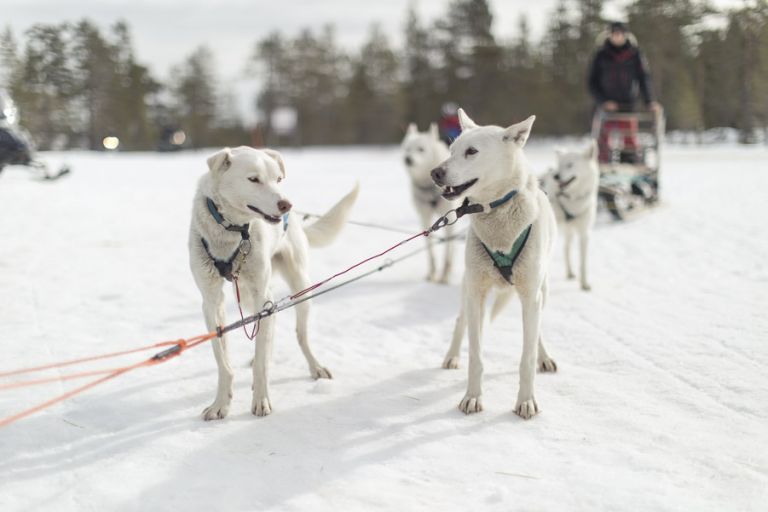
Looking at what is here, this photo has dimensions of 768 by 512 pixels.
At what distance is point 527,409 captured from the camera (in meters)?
2.90

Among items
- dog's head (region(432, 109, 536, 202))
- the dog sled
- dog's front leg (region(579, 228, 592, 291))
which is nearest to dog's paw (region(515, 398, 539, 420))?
dog's head (region(432, 109, 536, 202))

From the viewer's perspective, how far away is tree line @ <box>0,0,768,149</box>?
42.3ft

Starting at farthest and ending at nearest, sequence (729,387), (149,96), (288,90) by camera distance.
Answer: (288,90), (149,96), (729,387)

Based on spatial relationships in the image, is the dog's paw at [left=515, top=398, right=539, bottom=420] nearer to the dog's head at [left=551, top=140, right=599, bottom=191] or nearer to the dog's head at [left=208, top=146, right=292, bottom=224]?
the dog's head at [left=208, top=146, right=292, bottom=224]

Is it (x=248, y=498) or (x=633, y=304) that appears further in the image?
(x=633, y=304)

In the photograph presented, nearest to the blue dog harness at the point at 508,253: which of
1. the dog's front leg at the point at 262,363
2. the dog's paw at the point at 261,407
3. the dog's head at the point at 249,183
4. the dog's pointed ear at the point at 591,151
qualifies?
the dog's head at the point at 249,183

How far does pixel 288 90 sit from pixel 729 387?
153 ft

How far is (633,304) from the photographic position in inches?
191

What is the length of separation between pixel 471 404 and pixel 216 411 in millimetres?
1316

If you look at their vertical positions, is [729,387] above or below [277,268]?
below

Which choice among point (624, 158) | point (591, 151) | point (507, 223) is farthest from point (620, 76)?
point (507, 223)

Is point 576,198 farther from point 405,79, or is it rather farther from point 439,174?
point 405,79

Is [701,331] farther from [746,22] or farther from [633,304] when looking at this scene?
[746,22]

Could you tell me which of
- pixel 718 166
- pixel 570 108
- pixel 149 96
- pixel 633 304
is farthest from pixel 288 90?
Answer: pixel 633 304
